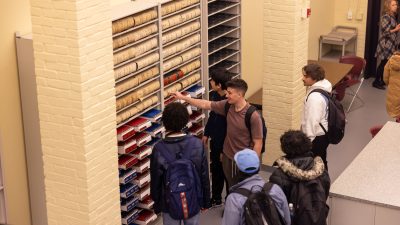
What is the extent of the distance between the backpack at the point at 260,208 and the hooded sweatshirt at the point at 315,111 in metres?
2.49

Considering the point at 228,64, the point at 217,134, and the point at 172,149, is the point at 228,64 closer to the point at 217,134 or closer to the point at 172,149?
the point at 217,134

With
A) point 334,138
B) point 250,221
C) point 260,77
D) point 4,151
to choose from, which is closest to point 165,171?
point 250,221

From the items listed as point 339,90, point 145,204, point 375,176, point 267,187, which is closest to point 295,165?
point 267,187

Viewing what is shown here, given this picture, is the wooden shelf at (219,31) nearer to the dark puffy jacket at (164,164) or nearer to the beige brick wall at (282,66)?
the beige brick wall at (282,66)

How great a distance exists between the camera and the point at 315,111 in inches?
344

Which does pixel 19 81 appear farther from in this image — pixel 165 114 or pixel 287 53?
pixel 287 53

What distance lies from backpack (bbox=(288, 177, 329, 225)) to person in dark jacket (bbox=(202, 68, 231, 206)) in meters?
2.21

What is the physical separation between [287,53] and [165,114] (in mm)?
3863

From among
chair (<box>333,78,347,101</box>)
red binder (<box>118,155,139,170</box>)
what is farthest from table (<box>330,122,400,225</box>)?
chair (<box>333,78,347,101</box>)

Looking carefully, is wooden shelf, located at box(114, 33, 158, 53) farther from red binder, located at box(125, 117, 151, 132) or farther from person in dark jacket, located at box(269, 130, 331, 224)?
person in dark jacket, located at box(269, 130, 331, 224)

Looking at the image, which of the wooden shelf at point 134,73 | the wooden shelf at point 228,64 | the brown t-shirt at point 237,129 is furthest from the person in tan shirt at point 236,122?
the wooden shelf at point 228,64

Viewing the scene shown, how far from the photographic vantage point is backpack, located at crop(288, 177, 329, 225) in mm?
6875

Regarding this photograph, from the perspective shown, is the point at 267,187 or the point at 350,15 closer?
the point at 267,187

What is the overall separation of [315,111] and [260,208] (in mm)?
2683
